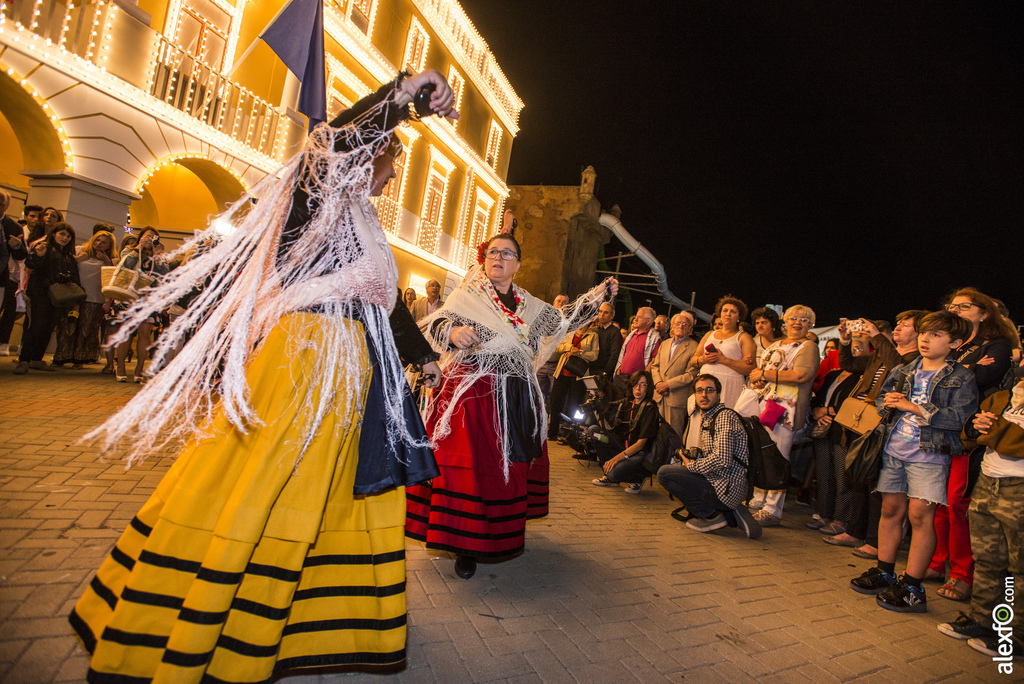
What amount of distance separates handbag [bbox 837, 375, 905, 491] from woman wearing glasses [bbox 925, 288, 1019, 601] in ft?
1.58

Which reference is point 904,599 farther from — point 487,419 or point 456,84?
point 456,84

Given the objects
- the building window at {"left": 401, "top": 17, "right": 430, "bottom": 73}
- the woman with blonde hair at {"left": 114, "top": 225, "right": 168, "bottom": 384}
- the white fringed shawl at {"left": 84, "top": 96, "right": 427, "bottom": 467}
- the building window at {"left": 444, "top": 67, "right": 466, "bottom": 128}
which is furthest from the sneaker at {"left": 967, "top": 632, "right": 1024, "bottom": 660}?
the building window at {"left": 444, "top": 67, "right": 466, "bottom": 128}

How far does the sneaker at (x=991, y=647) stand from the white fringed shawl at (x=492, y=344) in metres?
2.72

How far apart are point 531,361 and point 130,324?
235 cm

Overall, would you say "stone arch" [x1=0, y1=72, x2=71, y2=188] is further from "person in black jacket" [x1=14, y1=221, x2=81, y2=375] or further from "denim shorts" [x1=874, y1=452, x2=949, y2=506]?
"denim shorts" [x1=874, y1=452, x2=949, y2=506]

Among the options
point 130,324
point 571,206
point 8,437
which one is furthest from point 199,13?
point 571,206

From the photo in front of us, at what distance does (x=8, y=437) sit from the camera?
402cm

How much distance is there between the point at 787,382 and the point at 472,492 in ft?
11.9

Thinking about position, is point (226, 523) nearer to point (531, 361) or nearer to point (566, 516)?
point (531, 361)

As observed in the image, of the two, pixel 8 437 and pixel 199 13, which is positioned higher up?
pixel 199 13

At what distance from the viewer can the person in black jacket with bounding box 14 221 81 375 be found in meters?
6.39

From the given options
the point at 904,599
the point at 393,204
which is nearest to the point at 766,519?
the point at 904,599

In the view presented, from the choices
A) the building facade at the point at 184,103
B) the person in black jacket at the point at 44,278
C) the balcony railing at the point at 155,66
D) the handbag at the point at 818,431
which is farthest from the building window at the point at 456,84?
the handbag at the point at 818,431

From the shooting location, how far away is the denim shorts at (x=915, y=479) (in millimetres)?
3469
